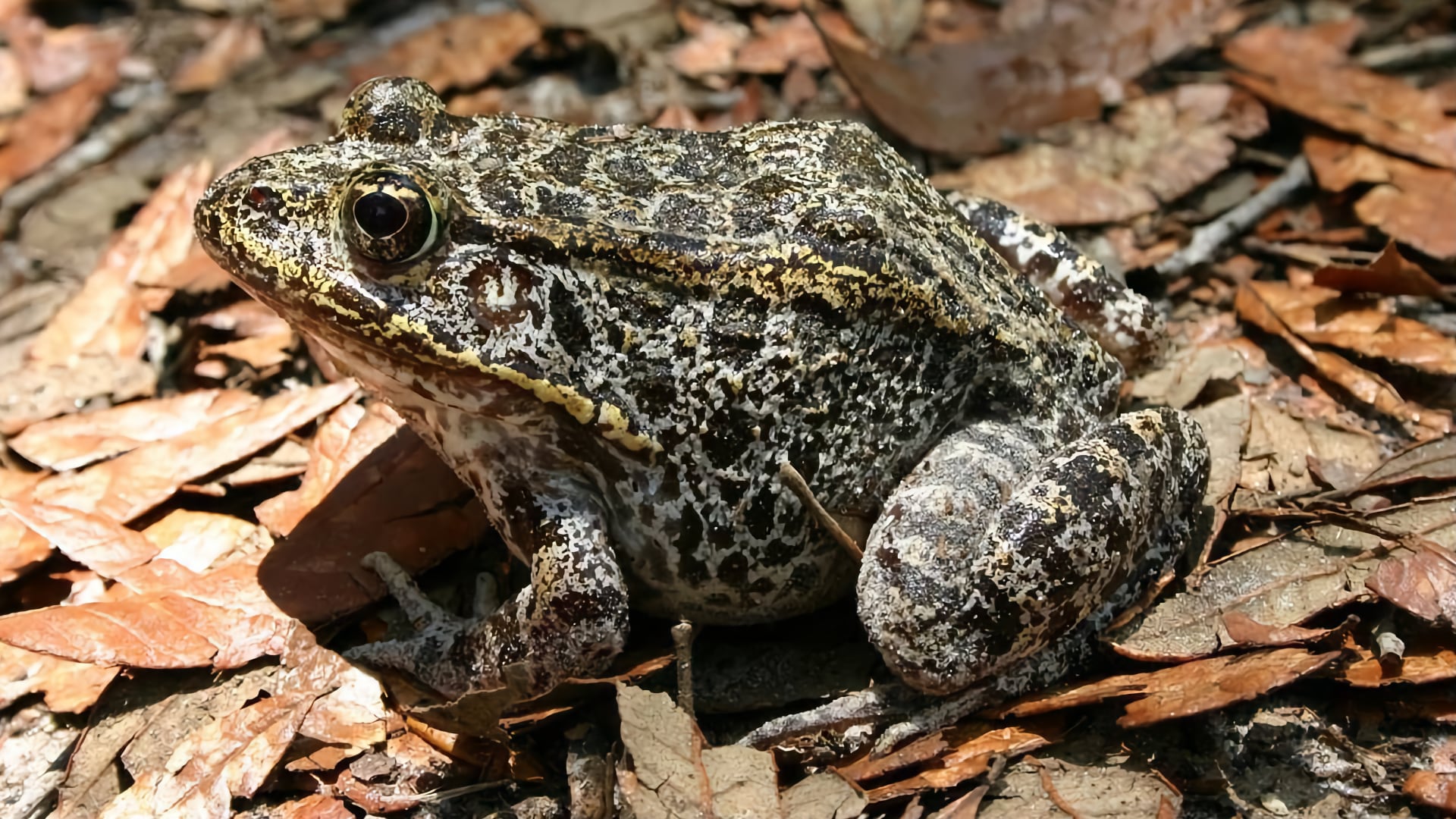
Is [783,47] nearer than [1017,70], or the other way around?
[1017,70]

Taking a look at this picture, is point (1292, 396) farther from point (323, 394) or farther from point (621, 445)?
point (323, 394)

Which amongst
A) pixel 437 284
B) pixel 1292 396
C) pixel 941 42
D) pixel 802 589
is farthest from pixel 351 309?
pixel 941 42

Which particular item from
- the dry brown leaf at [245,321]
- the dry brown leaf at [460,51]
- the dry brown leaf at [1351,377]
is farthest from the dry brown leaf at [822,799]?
the dry brown leaf at [460,51]

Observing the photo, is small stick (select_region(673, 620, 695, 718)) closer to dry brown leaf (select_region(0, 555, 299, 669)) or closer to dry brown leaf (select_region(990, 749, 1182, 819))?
dry brown leaf (select_region(990, 749, 1182, 819))

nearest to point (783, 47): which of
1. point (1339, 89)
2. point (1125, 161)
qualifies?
point (1125, 161)

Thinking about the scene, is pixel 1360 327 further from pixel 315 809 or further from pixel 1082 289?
pixel 315 809
